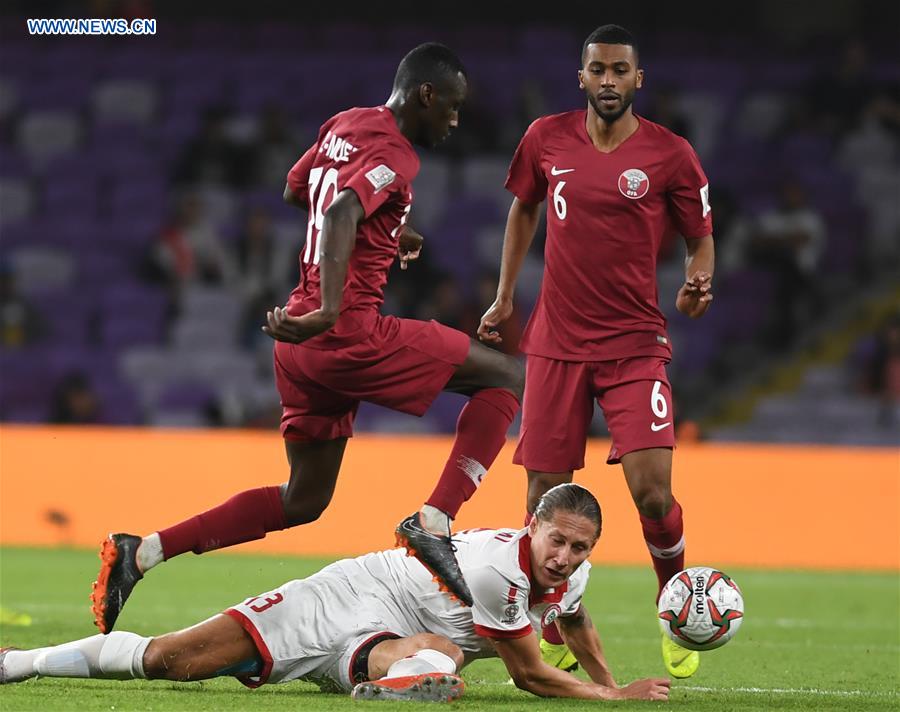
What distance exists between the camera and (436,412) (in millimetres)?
14508

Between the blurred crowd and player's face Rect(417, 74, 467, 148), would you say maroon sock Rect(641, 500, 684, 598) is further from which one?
the blurred crowd

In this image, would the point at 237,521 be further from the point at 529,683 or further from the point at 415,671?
the point at 529,683

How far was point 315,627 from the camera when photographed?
545 centimetres

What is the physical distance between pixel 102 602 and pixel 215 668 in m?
0.55

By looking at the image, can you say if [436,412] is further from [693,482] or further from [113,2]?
[113,2]

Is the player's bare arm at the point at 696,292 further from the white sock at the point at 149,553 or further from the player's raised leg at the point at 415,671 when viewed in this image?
the white sock at the point at 149,553

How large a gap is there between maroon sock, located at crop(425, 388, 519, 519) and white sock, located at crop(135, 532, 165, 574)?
1.05m

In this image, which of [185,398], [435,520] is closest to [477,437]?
[435,520]

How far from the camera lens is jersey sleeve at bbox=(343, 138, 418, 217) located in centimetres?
539

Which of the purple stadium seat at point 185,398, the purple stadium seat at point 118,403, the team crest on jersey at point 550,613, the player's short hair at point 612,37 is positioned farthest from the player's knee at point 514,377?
the purple stadium seat at point 118,403

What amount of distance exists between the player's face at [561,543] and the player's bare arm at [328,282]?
102 centimetres

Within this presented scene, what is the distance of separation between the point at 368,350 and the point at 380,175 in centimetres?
65

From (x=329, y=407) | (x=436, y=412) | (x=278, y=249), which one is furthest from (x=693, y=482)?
(x=329, y=407)

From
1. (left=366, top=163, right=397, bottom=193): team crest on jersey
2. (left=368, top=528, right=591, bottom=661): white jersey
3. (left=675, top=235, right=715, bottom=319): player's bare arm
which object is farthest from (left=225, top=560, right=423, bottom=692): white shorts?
(left=675, top=235, right=715, bottom=319): player's bare arm
